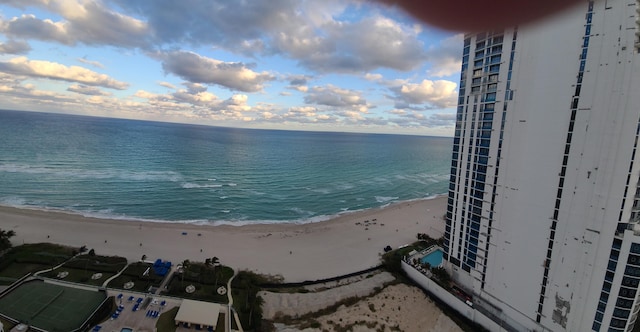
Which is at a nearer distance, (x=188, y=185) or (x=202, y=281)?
(x=202, y=281)

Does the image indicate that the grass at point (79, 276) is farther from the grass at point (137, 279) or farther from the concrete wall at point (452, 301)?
the concrete wall at point (452, 301)

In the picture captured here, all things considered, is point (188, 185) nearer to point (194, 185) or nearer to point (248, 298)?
point (194, 185)

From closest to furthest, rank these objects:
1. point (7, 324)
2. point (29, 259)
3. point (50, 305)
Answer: point (7, 324) → point (50, 305) → point (29, 259)

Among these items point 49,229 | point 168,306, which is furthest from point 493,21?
point 49,229

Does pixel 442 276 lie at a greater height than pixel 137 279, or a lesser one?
greater

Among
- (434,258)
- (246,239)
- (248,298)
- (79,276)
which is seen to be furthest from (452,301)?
(79,276)

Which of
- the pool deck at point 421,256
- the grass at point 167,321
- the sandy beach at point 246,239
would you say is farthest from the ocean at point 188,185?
the grass at point 167,321

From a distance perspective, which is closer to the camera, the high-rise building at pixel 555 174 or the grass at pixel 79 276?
the high-rise building at pixel 555 174
